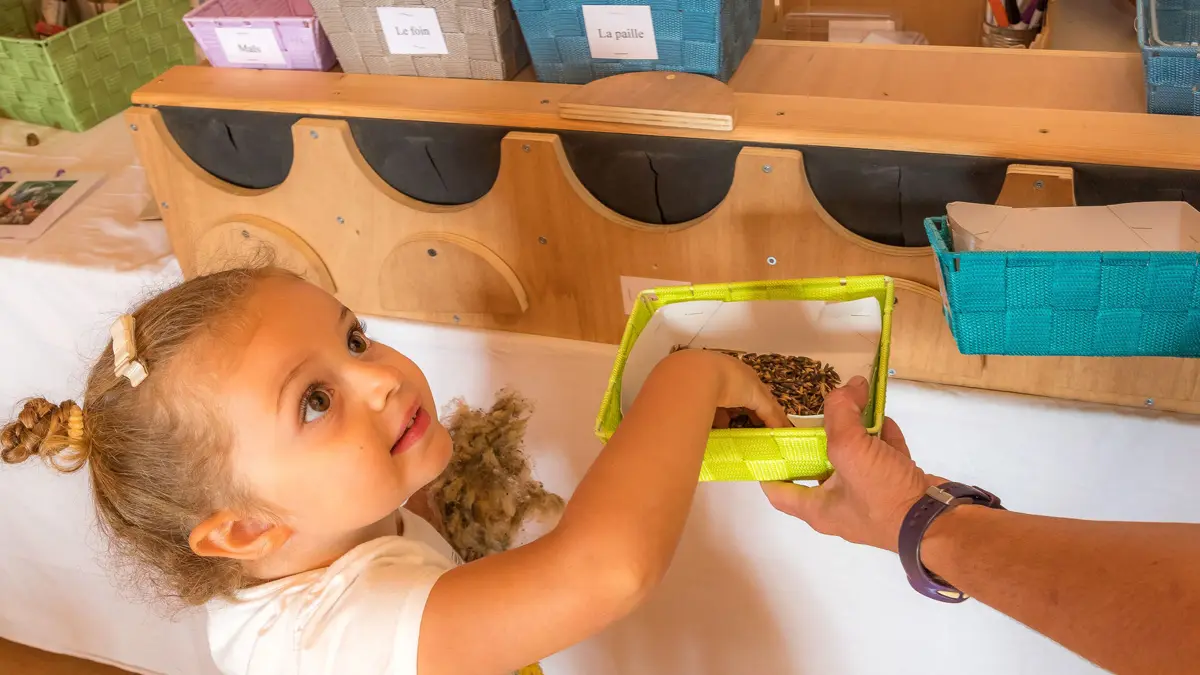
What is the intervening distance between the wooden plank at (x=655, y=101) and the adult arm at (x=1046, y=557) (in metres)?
0.30

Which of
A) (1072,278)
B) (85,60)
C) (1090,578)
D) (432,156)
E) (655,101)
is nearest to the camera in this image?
(1090,578)

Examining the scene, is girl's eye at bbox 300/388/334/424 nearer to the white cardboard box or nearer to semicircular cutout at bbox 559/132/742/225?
the white cardboard box

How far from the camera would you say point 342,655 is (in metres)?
0.71

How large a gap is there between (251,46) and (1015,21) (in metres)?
0.93

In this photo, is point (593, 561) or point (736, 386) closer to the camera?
point (593, 561)

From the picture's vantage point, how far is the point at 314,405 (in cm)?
74

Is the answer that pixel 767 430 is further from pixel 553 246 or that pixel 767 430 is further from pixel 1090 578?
pixel 553 246

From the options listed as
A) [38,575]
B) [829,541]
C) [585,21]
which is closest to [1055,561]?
[829,541]

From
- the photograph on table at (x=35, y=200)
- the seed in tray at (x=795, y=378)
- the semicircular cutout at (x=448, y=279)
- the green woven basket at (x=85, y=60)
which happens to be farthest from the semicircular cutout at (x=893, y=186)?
the green woven basket at (x=85, y=60)

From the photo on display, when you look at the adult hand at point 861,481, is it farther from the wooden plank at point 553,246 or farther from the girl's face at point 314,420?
the girl's face at point 314,420

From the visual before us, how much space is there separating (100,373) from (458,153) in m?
0.41

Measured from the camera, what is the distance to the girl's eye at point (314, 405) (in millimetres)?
734

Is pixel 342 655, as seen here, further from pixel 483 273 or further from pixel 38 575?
pixel 38 575

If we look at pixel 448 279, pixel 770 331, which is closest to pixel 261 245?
pixel 448 279
